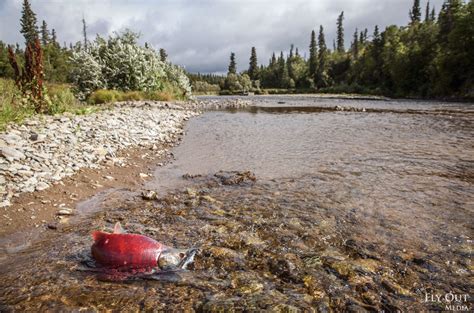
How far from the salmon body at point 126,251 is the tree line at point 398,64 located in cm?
4772

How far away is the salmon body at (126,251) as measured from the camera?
331cm

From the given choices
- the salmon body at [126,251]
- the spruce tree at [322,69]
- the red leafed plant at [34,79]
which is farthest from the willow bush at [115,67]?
the spruce tree at [322,69]

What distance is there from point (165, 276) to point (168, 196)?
2923 millimetres

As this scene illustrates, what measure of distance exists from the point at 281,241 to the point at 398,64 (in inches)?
2739

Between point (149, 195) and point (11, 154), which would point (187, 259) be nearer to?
point (149, 195)

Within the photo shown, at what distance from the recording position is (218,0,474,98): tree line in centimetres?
4797

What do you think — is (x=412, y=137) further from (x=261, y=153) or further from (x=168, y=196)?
(x=168, y=196)

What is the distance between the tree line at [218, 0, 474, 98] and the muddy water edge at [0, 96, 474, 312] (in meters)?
43.0

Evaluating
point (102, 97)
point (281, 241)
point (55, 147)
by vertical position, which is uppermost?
point (102, 97)

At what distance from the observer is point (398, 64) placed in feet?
205

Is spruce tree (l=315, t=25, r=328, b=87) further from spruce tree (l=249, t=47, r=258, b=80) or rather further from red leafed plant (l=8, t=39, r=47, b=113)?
Answer: red leafed plant (l=8, t=39, r=47, b=113)

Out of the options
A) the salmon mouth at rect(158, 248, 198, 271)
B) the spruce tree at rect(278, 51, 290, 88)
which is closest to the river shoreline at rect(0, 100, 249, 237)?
the salmon mouth at rect(158, 248, 198, 271)

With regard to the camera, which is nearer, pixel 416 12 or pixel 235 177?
pixel 235 177

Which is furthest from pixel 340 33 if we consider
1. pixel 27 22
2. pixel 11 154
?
pixel 11 154
